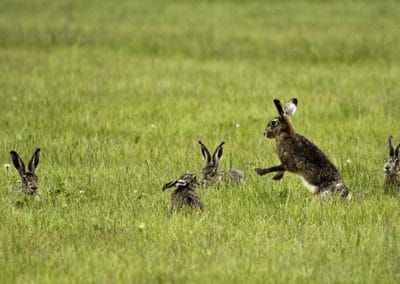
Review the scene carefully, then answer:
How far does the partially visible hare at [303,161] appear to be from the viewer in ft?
27.5

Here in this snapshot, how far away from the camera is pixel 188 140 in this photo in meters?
11.8

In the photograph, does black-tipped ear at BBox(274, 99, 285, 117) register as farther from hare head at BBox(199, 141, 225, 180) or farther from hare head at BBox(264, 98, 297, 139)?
hare head at BBox(199, 141, 225, 180)

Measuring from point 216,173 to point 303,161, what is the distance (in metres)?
1.14

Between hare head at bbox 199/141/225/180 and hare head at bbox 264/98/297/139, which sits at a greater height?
hare head at bbox 264/98/297/139

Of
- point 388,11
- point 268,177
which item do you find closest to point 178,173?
point 268,177

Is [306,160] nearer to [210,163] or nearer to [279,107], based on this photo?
[279,107]

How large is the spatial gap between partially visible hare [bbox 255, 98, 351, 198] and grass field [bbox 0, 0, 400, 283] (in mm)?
219

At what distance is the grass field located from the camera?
6633 millimetres

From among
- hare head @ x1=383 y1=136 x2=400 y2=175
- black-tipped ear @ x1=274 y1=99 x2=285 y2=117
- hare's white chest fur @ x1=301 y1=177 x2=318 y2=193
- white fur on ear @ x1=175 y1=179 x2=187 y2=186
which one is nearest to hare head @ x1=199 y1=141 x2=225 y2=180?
black-tipped ear @ x1=274 y1=99 x2=285 y2=117

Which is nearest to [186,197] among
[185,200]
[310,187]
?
[185,200]

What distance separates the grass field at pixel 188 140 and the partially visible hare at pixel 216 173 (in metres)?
0.23

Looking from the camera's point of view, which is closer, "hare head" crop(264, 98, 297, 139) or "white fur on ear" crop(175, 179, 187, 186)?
"white fur on ear" crop(175, 179, 187, 186)

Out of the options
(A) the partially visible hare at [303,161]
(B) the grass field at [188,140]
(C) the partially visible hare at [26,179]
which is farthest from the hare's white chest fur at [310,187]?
(C) the partially visible hare at [26,179]

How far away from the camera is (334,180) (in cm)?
838
